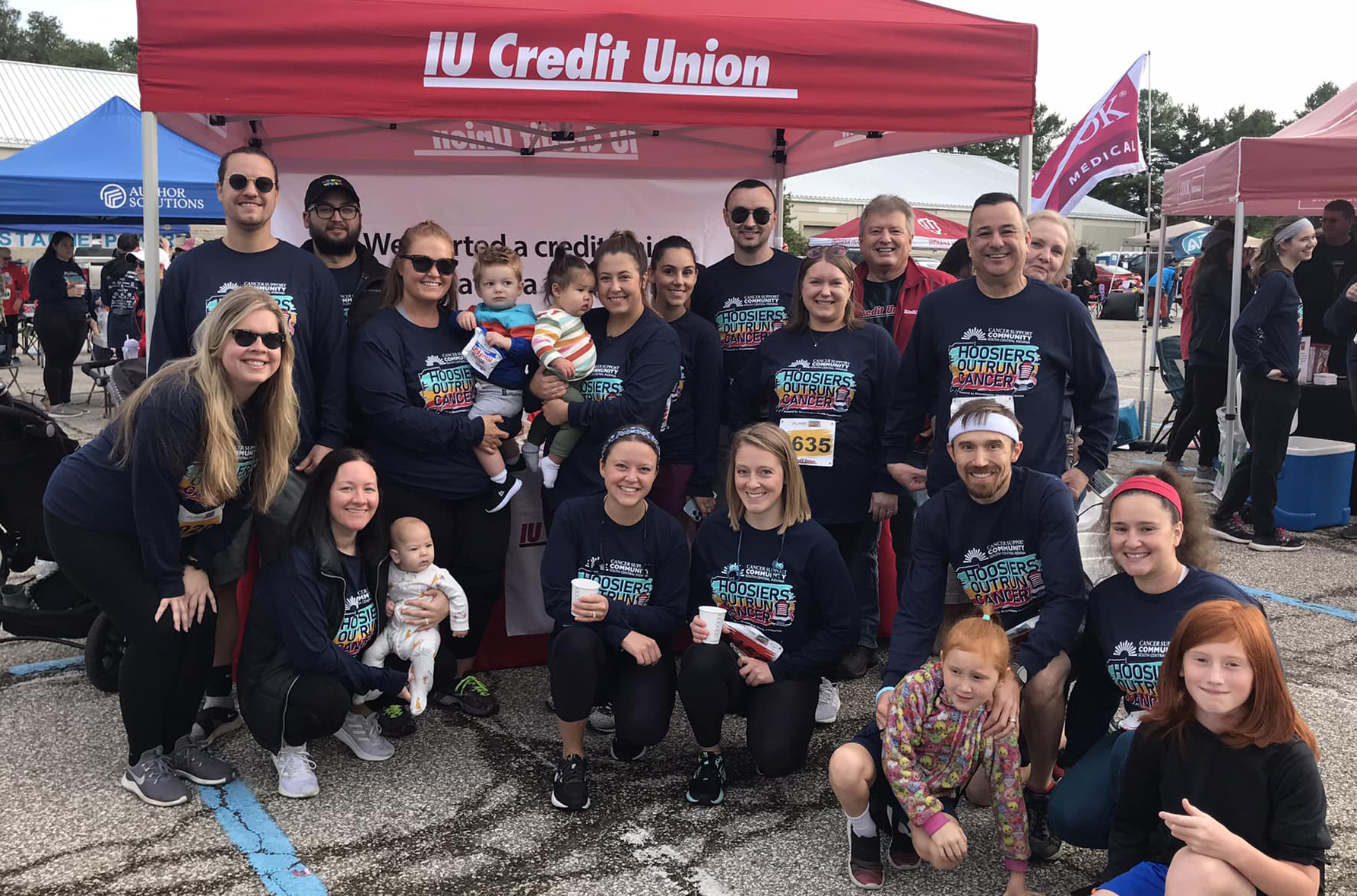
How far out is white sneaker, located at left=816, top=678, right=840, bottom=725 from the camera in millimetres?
3943

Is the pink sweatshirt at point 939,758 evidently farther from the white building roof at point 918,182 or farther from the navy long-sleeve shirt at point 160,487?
the white building roof at point 918,182

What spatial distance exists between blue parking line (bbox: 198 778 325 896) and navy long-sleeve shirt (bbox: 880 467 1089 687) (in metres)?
1.71

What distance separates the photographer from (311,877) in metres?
2.88

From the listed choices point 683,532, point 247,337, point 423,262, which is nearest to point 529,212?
point 423,262

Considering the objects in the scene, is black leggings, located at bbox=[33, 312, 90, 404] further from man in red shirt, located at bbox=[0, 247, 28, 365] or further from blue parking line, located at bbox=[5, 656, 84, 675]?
blue parking line, located at bbox=[5, 656, 84, 675]

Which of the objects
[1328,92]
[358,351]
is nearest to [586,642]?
[358,351]

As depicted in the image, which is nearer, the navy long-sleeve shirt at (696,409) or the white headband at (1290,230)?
the navy long-sleeve shirt at (696,409)

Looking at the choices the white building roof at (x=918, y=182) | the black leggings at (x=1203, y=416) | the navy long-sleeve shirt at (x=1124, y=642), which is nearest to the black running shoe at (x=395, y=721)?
the navy long-sleeve shirt at (x=1124, y=642)

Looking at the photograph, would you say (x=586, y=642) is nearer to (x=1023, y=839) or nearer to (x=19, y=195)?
(x=1023, y=839)

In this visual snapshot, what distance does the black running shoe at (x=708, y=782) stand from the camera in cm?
333

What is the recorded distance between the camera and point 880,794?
291 centimetres

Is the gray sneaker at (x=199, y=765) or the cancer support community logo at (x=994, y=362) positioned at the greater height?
the cancer support community logo at (x=994, y=362)

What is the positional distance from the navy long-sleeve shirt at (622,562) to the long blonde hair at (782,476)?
236 mm

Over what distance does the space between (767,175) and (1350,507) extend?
15.9 feet
